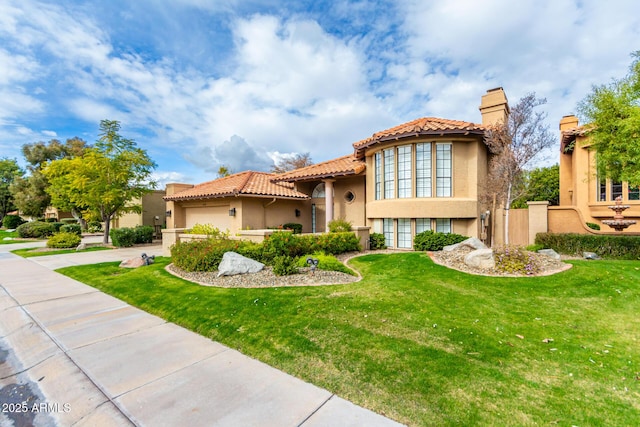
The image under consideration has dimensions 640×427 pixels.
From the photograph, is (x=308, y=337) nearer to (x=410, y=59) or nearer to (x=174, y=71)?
(x=410, y=59)

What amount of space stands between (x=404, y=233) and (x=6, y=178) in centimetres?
6058

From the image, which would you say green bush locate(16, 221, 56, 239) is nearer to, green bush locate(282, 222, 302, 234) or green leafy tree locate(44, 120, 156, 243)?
green leafy tree locate(44, 120, 156, 243)

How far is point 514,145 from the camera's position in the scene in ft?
41.2

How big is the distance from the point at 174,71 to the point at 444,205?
46.7 ft

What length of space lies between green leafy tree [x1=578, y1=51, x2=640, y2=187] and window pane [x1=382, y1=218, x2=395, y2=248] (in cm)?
864

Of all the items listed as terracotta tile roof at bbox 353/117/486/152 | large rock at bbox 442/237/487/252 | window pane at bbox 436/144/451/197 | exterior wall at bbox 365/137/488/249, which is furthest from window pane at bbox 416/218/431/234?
terracotta tile roof at bbox 353/117/486/152

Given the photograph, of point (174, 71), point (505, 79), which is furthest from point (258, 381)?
point (505, 79)

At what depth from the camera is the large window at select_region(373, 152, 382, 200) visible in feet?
47.6

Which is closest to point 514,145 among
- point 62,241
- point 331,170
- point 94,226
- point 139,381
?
point 331,170

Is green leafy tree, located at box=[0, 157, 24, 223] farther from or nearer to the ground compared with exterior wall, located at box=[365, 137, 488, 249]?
farther from the ground

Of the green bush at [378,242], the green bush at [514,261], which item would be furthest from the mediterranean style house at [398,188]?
the green bush at [514,261]

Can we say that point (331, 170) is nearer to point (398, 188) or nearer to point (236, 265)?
point (398, 188)

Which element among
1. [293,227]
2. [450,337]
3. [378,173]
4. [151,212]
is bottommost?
[450,337]

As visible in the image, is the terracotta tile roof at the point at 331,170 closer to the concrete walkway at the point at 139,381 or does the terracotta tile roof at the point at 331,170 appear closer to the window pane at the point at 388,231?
the window pane at the point at 388,231
